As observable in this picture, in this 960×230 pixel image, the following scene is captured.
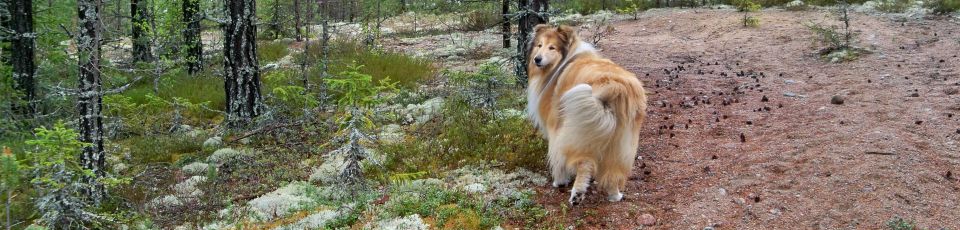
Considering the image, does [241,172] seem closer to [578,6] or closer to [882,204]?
[882,204]

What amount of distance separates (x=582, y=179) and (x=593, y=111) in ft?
2.24

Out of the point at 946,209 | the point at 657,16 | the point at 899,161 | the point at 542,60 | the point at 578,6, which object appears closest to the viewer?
the point at 946,209

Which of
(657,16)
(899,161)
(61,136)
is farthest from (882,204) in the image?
(657,16)

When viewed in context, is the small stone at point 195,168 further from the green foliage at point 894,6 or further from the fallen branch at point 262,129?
the green foliage at point 894,6

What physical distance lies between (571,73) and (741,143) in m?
2.23

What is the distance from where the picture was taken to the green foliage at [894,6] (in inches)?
593

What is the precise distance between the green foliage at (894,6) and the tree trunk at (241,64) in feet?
48.6

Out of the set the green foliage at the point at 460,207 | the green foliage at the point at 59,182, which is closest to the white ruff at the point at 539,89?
the green foliage at the point at 460,207

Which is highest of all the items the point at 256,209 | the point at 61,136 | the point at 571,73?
the point at 571,73

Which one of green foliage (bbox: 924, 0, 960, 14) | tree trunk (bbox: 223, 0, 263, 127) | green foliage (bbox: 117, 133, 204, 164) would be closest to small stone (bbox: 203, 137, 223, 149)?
green foliage (bbox: 117, 133, 204, 164)

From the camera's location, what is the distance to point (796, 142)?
618 centimetres

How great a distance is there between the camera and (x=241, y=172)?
6.76m

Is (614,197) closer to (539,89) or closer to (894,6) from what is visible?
(539,89)

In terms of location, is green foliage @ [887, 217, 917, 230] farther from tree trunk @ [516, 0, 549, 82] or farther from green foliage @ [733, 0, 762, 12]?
green foliage @ [733, 0, 762, 12]
